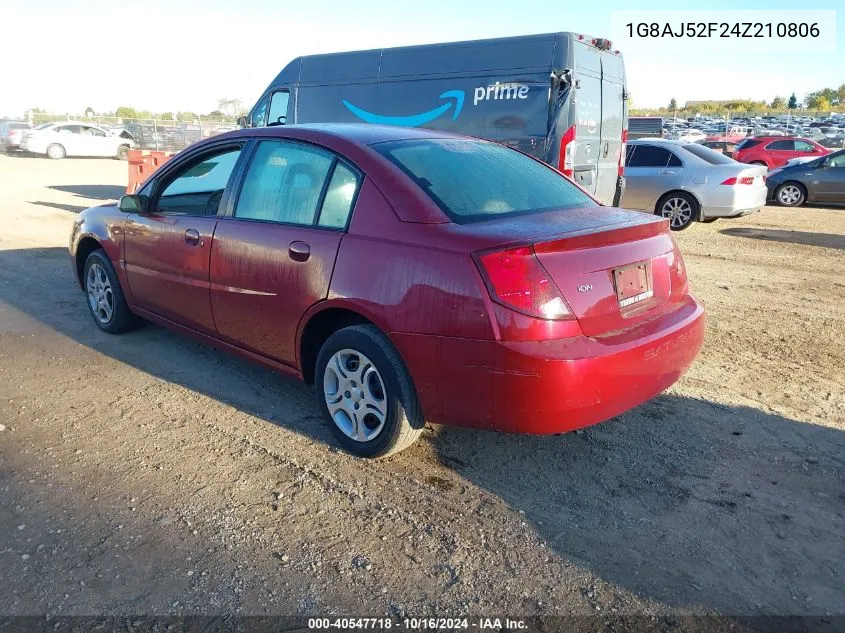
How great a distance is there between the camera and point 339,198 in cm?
355

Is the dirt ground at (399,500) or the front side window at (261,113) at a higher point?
the front side window at (261,113)

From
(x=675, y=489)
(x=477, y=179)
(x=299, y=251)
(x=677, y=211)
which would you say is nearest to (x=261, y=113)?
(x=677, y=211)

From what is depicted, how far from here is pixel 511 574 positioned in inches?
104

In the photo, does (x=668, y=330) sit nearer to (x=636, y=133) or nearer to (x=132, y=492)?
(x=132, y=492)

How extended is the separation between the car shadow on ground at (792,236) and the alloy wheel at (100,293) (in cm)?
905

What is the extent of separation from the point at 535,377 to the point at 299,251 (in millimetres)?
1449

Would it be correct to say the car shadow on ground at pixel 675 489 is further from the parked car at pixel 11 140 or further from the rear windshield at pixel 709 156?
the parked car at pixel 11 140

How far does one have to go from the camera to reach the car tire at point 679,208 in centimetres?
1131

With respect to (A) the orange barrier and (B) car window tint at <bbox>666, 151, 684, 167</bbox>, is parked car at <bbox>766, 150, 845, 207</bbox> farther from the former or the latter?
(A) the orange barrier

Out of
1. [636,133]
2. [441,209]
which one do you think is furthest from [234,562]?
[636,133]

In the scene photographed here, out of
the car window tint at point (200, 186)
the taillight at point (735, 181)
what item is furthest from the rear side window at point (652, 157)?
the car window tint at point (200, 186)

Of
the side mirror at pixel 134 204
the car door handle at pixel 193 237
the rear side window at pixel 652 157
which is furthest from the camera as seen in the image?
the rear side window at pixel 652 157

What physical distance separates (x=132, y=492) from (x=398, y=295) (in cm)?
152

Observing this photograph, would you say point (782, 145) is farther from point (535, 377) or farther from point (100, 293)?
point (535, 377)
